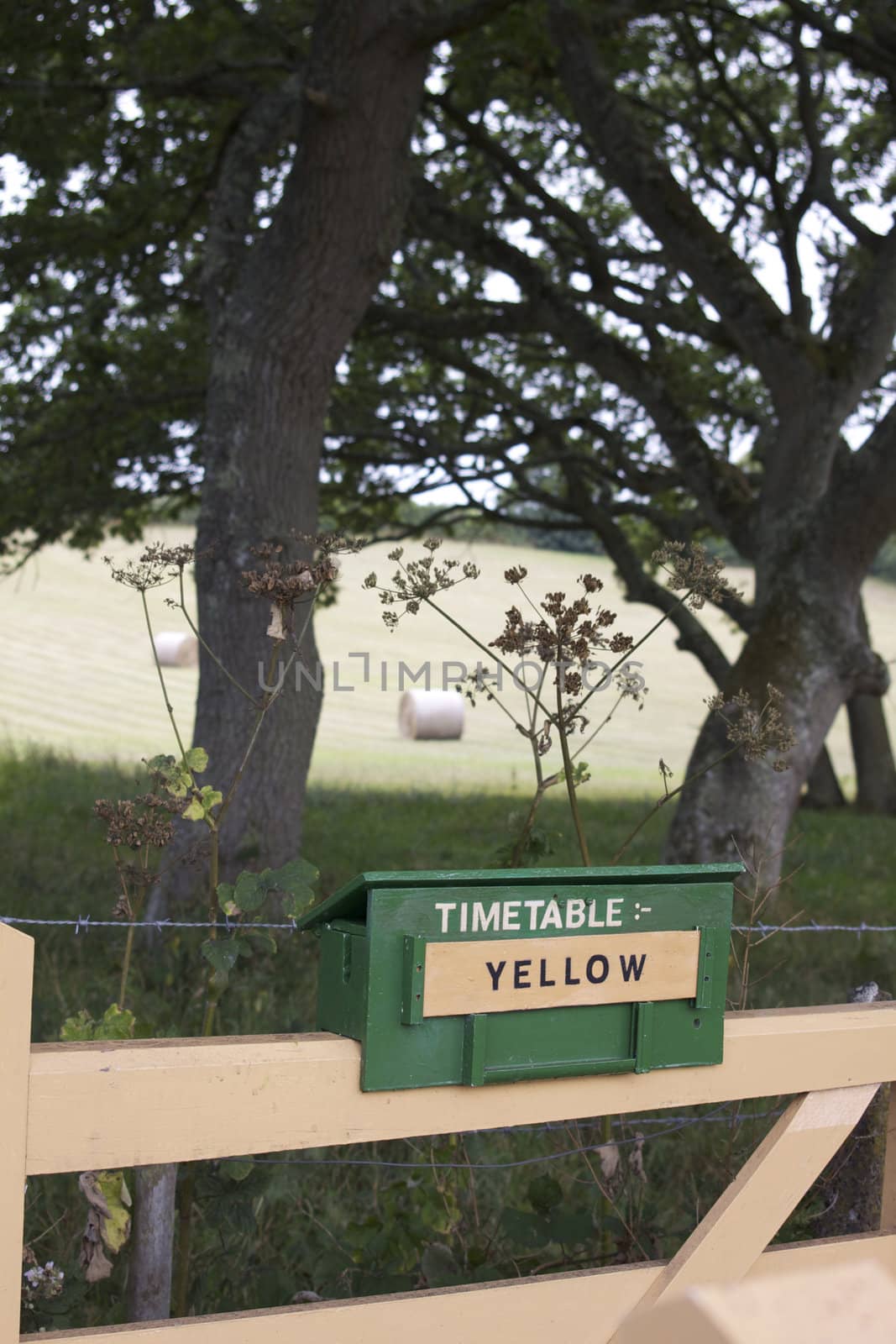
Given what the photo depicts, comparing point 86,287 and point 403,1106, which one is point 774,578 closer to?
point 86,287

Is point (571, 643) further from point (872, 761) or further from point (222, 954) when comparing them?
point (872, 761)

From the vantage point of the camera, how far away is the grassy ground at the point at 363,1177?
9.06 feet

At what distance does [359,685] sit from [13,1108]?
32390 mm

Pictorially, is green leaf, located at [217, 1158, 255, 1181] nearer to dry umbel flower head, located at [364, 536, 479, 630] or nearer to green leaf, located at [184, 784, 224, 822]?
green leaf, located at [184, 784, 224, 822]

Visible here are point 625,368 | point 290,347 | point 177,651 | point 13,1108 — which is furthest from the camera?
point 177,651

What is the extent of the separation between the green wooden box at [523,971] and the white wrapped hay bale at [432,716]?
2246cm

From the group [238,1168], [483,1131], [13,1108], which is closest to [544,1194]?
[483,1131]

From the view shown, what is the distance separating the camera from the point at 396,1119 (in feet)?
6.42

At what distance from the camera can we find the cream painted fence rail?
5.73ft

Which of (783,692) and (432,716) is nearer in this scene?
(783,692)

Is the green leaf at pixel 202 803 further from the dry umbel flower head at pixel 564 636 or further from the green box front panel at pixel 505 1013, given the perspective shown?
the dry umbel flower head at pixel 564 636

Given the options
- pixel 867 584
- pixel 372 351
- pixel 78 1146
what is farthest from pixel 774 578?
pixel 867 584

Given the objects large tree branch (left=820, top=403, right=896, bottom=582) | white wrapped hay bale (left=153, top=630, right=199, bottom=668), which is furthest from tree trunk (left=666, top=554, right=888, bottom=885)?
white wrapped hay bale (left=153, top=630, right=199, bottom=668)

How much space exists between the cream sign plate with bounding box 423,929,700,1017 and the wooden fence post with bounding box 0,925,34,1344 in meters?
0.57
